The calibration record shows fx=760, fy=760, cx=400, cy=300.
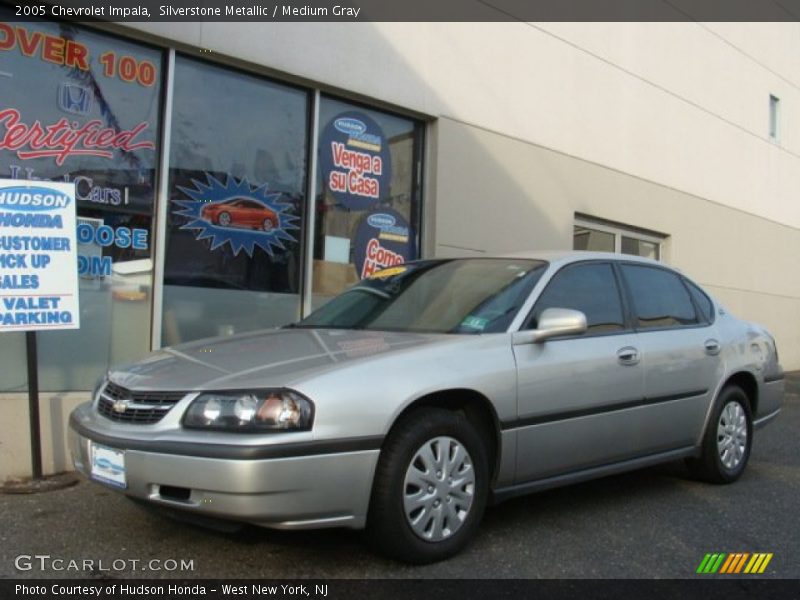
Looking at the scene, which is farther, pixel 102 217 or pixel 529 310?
pixel 102 217

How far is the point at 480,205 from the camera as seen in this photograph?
849 centimetres

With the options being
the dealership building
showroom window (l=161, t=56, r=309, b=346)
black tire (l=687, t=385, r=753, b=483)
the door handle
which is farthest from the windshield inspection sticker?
showroom window (l=161, t=56, r=309, b=346)

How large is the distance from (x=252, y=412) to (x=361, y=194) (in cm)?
485

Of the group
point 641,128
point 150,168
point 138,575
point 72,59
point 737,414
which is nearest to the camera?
point 138,575

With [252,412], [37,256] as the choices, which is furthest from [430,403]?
[37,256]

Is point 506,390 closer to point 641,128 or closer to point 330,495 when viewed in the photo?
point 330,495

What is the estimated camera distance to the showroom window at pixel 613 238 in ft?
33.2

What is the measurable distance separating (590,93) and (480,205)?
288cm

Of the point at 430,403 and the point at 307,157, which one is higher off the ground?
the point at 307,157

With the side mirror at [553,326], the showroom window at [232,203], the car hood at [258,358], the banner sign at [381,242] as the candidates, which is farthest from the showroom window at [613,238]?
the car hood at [258,358]

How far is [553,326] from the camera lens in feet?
12.6

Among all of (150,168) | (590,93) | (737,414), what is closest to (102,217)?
(150,168)

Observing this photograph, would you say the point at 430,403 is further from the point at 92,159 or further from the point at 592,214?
the point at 592,214

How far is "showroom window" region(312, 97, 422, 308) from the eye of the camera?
24.1 feet
